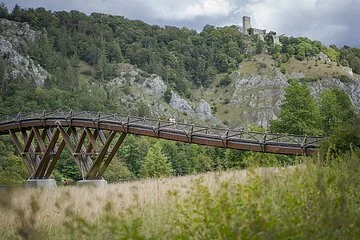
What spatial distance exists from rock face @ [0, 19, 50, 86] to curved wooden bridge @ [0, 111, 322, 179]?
97922 mm

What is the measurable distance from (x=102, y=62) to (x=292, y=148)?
6454 inches

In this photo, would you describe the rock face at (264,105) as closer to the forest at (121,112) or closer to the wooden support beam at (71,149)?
the forest at (121,112)

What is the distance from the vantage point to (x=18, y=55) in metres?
149

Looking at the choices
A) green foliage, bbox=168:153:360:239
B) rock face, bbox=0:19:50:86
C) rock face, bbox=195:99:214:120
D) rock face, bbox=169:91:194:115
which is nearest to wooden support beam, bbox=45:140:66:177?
green foliage, bbox=168:153:360:239

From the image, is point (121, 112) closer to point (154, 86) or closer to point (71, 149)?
point (154, 86)

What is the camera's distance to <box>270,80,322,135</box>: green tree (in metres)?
45.9

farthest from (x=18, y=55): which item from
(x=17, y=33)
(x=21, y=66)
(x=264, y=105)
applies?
(x=264, y=105)

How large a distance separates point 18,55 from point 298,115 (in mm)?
121798

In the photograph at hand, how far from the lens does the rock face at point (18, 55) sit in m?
139

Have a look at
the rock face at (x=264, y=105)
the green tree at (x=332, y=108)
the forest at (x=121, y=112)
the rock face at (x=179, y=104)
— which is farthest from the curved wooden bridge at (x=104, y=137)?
the rock face at (x=264, y=105)

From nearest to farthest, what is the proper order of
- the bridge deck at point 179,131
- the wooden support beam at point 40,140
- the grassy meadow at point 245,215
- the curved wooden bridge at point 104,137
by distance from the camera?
the grassy meadow at point 245,215
the bridge deck at point 179,131
the curved wooden bridge at point 104,137
the wooden support beam at point 40,140

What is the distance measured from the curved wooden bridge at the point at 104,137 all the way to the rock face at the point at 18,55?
3855 inches

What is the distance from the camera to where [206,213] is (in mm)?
5086

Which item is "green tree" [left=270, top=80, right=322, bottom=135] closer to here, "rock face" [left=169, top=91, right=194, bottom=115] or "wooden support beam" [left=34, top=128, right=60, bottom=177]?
"wooden support beam" [left=34, top=128, right=60, bottom=177]
